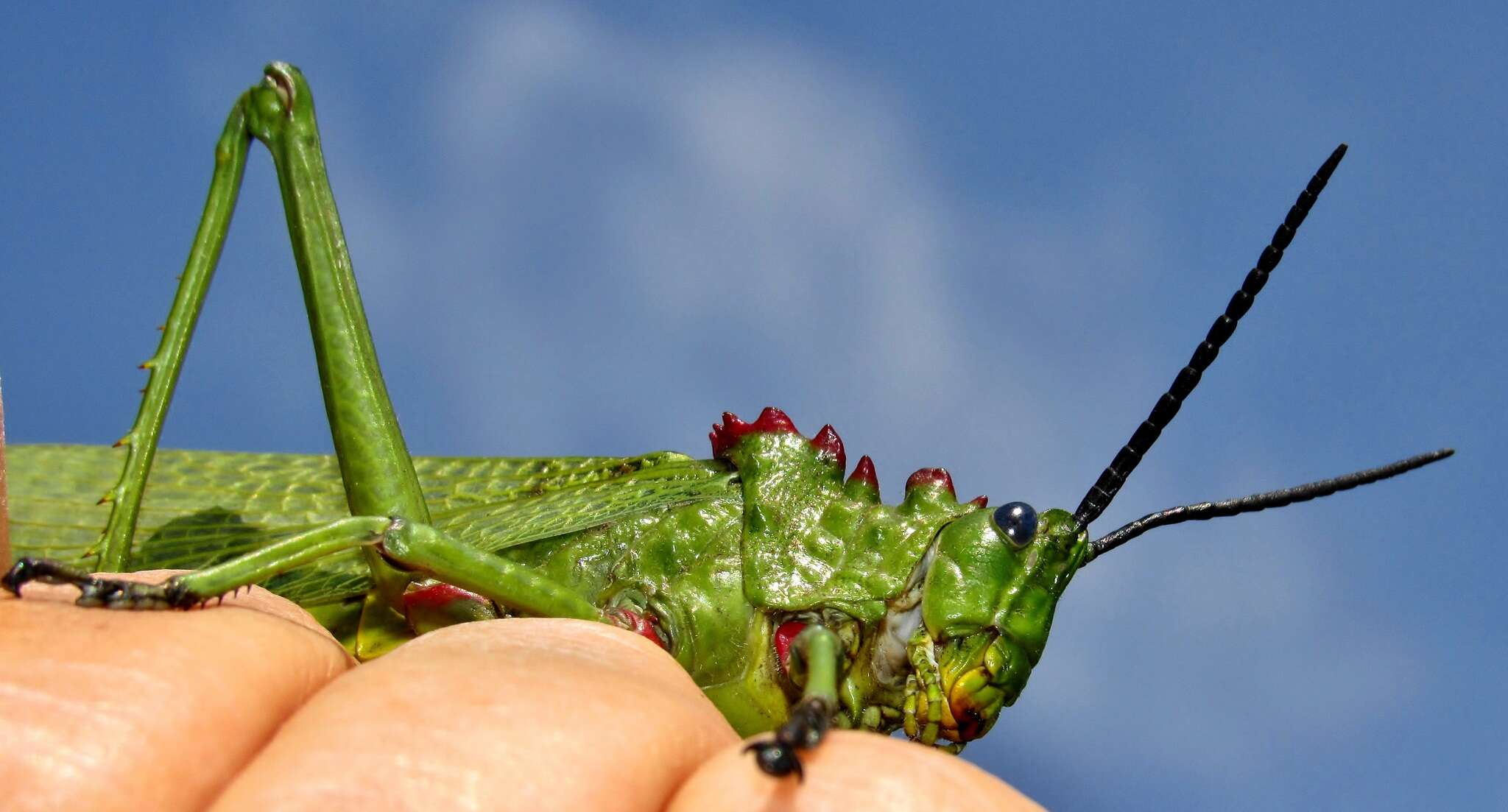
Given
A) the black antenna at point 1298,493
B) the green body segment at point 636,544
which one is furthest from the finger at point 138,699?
the black antenna at point 1298,493

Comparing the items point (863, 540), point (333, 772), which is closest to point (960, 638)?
point (863, 540)

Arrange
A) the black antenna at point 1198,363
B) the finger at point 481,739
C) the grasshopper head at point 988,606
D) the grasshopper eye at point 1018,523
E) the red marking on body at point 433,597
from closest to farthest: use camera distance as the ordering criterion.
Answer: the finger at point 481,739, the grasshopper head at point 988,606, the grasshopper eye at point 1018,523, the red marking on body at point 433,597, the black antenna at point 1198,363

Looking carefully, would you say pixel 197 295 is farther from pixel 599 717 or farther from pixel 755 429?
pixel 599 717

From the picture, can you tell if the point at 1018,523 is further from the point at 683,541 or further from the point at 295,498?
the point at 295,498

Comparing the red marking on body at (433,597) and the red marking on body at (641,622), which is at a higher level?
the red marking on body at (641,622)

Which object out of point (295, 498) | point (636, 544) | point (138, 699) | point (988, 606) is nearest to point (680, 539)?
point (636, 544)

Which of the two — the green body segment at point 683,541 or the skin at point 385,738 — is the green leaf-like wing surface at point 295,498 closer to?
the green body segment at point 683,541
